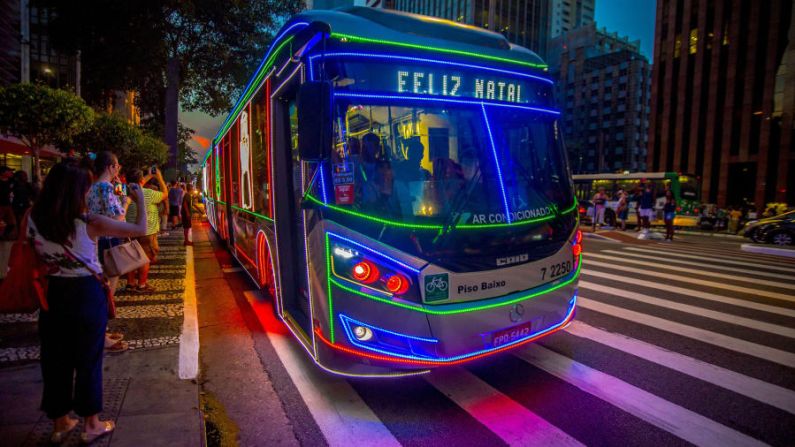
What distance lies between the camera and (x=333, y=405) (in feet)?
11.7

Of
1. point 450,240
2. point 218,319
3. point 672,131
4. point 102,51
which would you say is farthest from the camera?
point 672,131

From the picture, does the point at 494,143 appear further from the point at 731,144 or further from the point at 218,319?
the point at 731,144

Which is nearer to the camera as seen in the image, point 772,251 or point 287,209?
point 287,209

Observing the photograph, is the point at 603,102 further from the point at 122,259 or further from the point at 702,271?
the point at 122,259

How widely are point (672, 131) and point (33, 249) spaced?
65.4 metres

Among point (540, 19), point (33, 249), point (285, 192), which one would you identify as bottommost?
point (33, 249)

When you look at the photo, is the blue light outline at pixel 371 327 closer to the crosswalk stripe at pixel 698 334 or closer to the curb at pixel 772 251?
the crosswalk stripe at pixel 698 334

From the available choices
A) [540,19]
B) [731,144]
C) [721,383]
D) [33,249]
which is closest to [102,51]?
[33,249]

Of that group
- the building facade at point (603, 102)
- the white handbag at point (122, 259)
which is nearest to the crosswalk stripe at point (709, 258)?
the white handbag at point (122, 259)

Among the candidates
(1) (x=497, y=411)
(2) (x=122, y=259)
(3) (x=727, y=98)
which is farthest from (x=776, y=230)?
(3) (x=727, y=98)

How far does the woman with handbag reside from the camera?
108 inches

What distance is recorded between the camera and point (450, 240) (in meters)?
3.40

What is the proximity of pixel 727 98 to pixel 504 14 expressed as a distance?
5739 centimetres

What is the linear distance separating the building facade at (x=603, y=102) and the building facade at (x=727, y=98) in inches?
1456
